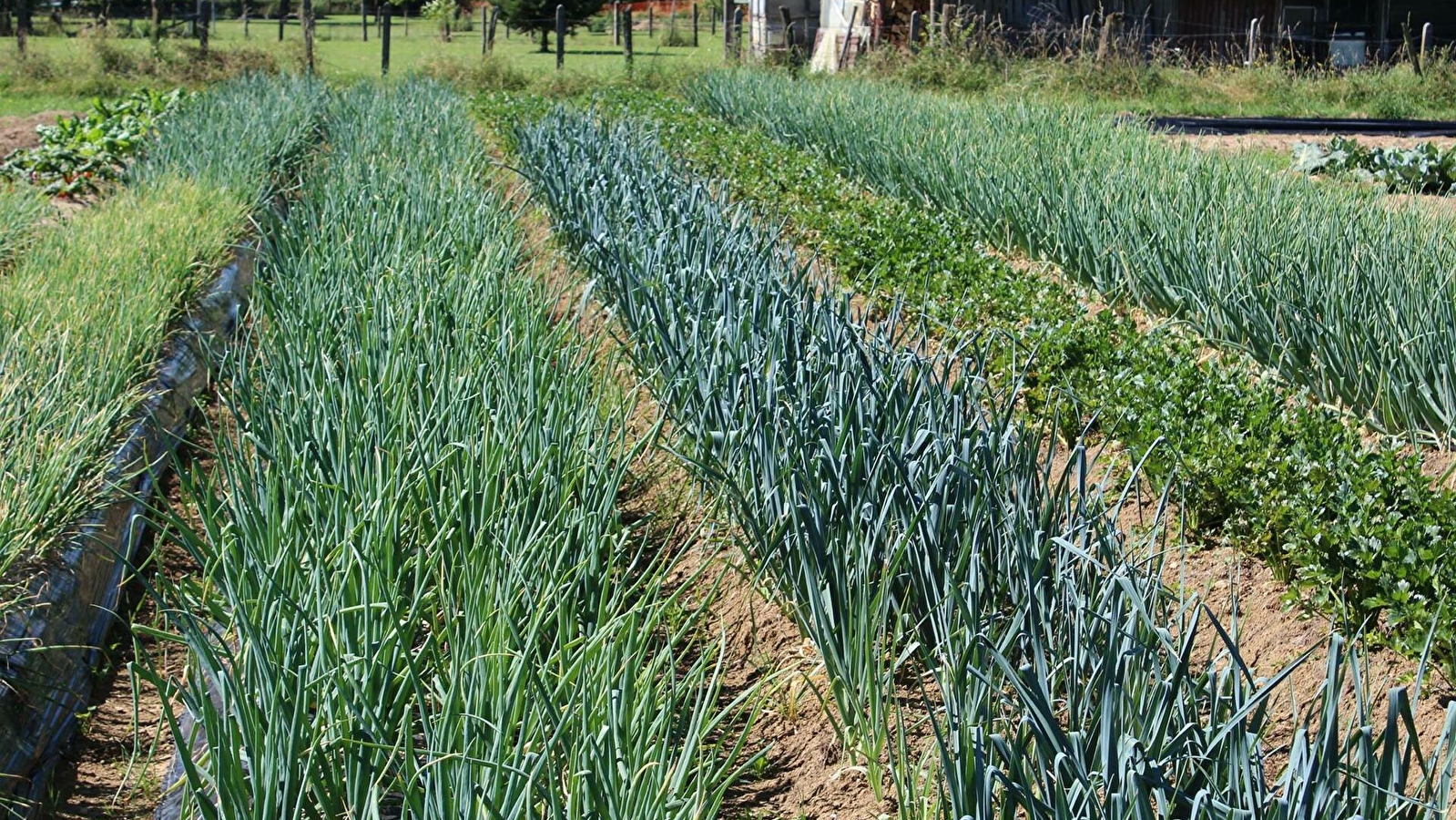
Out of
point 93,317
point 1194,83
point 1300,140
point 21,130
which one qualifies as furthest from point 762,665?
point 1194,83

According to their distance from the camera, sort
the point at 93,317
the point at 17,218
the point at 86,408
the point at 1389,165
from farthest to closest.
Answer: the point at 1389,165
the point at 17,218
the point at 93,317
the point at 86,408

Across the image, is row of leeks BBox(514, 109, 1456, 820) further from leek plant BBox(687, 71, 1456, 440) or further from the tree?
the tree

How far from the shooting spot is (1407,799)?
1504mm

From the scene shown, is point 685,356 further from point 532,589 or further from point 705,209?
point 705,209

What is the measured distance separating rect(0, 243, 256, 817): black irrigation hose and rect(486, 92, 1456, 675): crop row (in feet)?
6.07

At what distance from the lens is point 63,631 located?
2.89 metres

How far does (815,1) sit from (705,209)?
19.5 m

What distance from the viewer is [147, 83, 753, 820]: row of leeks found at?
1.80 m

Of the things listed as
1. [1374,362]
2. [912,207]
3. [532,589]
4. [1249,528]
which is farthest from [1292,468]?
[912,207]

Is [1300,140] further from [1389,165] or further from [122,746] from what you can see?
[122,746]

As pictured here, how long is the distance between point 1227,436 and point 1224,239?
1611mm

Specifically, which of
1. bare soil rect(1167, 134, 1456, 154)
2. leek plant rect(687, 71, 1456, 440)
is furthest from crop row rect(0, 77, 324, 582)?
bare soil rect(1167, 134, 1456, 154)

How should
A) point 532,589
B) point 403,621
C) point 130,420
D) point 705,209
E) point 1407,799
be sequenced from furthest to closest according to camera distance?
point 705,209 → point 130,420 → point 532,589 → point 403,621 → point 1407,799

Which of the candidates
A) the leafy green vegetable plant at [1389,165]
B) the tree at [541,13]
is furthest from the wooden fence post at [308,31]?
the tree at [541,13]
